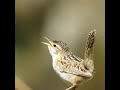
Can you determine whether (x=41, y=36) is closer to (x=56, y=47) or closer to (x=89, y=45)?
(x=56, y=47)

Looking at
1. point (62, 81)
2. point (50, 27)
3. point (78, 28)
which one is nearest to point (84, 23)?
point (78, 28)

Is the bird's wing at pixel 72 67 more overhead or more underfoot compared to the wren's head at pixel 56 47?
more underfoot

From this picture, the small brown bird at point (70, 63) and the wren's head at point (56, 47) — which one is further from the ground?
the wren's head at point (56, 47)

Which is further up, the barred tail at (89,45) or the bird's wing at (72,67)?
the barred tail at (89,45)

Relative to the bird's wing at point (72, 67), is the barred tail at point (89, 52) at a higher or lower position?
higher
